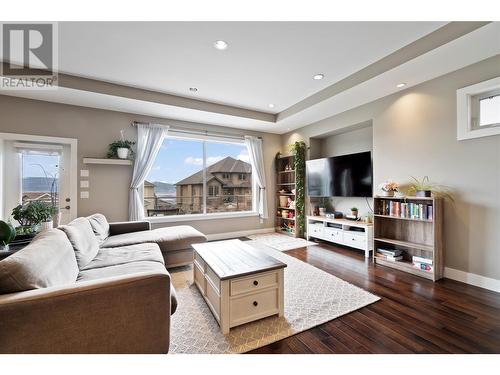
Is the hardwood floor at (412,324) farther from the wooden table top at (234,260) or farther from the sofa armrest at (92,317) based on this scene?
the sofa armrest at (92,317)

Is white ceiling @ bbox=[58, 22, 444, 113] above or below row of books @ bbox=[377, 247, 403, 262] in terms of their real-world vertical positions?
above

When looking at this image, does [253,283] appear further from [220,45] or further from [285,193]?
[285,193]

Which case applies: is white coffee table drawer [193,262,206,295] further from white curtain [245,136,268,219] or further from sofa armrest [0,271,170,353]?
white curtain [245,136,268,219]

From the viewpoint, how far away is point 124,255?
2.29 m

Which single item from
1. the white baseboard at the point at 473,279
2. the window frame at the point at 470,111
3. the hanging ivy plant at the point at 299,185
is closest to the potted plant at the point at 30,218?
the hanging ivy plant at the point at 299,185

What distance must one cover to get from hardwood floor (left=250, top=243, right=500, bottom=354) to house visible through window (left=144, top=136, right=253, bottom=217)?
10.7ft

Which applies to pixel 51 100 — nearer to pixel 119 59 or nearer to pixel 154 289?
pixel 119 59

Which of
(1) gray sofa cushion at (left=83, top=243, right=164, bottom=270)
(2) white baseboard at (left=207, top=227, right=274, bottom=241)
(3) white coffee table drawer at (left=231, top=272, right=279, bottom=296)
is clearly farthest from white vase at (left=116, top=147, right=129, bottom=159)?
(3) white coffee table drawer at (left=231, top=272, right=279, bottom=296)

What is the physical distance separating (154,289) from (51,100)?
386cm

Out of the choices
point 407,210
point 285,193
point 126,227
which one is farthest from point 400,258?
point 126,227

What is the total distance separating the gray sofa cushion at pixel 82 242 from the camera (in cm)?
194

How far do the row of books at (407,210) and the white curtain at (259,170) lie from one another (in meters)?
2.64

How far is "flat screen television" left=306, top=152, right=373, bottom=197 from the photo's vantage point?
3.70 metres
